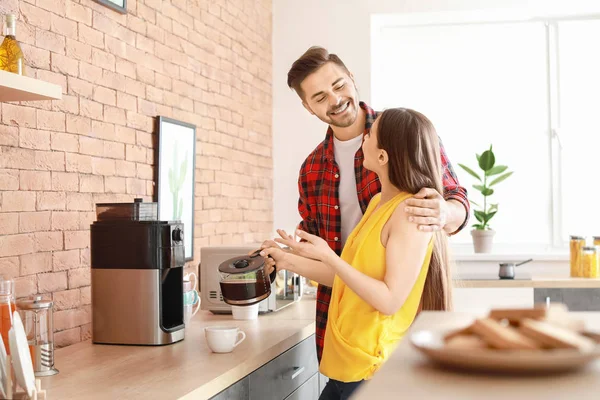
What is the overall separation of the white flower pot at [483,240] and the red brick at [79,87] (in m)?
2.98

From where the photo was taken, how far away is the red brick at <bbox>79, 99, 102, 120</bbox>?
261 cm

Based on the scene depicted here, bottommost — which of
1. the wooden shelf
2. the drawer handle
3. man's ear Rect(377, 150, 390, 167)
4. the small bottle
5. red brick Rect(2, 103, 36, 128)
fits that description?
the drawer handle

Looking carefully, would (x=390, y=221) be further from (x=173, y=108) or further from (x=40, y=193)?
(x=173, y=108)

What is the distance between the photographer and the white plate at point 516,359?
2.54 ft

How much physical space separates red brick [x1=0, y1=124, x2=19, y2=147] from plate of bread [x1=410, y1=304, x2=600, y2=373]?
1.65m

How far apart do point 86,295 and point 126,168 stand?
553 mm

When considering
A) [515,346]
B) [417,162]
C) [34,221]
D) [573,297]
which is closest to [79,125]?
[34,221]

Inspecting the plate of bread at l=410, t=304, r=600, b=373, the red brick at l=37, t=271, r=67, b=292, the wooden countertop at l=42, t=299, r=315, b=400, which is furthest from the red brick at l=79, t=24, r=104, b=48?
the plate of bread at l=410, t=304, r=600, b=373

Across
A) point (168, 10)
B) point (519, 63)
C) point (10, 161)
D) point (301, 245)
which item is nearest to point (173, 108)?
point (168, 10)

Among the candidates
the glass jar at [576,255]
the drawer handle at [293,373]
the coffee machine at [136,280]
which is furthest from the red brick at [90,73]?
the glass jar at [576,255]

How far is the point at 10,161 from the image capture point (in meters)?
2.21

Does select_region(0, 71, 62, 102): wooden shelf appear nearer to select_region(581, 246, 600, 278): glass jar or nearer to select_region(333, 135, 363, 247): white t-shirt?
select_region(333, 135, 363, 247): white t-shirt

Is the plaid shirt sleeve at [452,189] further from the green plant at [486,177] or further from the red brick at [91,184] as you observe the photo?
the green plant at [486,177]

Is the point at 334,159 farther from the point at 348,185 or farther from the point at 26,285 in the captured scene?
the point at 26,285
